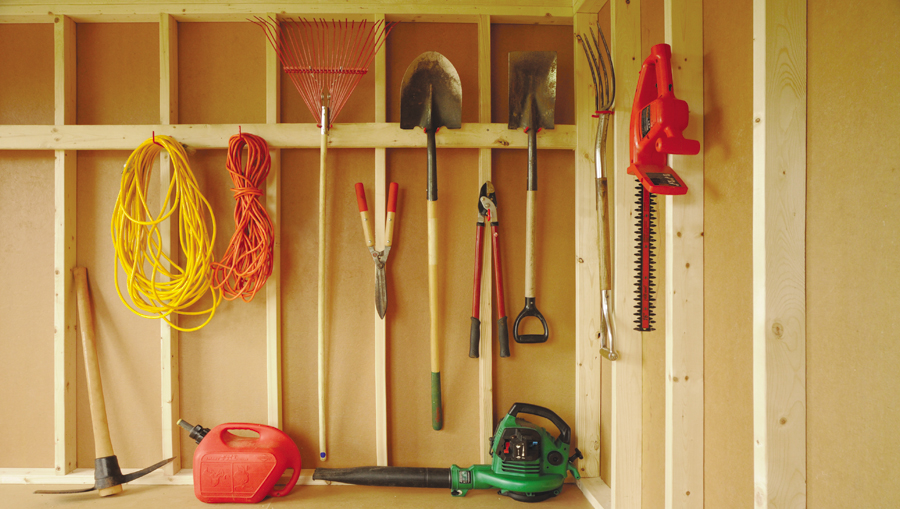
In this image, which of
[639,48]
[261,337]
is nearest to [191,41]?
[261,337]

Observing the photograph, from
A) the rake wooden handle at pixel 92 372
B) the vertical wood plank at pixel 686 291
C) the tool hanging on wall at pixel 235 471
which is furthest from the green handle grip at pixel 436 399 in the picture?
the rake wooden handle at pixel 92 372

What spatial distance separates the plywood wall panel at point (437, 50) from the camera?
2.12m

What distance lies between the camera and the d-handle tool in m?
1.89

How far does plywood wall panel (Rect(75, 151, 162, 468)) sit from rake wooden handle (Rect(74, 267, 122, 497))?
2.2 inches

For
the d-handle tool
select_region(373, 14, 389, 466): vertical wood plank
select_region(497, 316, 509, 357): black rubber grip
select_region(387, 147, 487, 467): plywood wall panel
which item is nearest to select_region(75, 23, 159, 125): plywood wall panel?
the d-handle tool

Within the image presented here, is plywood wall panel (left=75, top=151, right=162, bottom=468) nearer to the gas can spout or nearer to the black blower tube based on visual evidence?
the gas can spout

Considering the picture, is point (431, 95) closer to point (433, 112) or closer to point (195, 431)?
point (433, 112)

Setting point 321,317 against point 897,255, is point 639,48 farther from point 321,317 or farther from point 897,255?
point 321,317

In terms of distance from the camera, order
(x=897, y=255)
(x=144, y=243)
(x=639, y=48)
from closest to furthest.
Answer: (x=897, y=255) → (x=639, y=48) → (x=144, y=243)

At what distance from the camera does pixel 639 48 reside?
1.65 meters

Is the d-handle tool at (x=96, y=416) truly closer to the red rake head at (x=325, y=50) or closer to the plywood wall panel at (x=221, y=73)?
the plywood wall panel at (x=221, y=73)

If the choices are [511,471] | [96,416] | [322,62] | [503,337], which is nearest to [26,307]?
[96,416]

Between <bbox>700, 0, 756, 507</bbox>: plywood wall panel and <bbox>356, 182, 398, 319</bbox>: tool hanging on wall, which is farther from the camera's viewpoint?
<bbox>356, 182, 398, 319</bbox>: tool hanging on wall

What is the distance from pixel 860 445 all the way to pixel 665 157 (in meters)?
0.82
